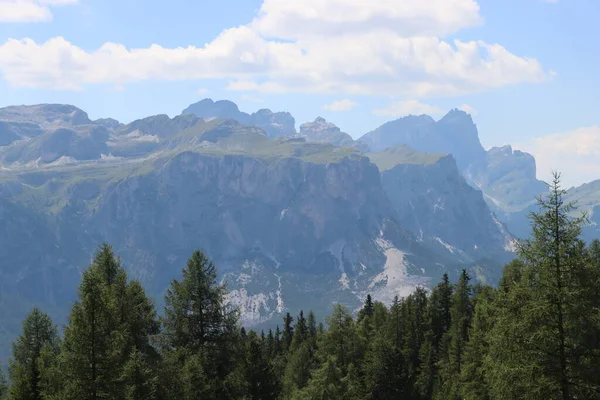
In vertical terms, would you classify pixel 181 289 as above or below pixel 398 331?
above

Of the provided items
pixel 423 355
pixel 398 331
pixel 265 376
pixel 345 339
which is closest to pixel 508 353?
pixel 265 376

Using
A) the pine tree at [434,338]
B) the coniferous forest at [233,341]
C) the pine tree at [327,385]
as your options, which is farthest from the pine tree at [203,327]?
the pine tree at [434,338]

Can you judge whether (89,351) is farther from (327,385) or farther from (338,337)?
(338,337)

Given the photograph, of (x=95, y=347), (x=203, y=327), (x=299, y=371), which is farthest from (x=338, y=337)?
(x=95, y=347)

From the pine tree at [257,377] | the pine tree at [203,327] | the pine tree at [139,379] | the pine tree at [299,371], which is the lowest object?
the pine tree at [299,371]

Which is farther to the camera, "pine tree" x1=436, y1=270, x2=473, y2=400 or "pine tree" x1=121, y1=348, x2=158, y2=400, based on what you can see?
"pine tree" x1=436, y1=270, x2=473, y2=400

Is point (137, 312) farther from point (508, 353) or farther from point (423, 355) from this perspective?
point (423, 355)

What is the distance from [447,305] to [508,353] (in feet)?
232

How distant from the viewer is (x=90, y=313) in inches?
1293

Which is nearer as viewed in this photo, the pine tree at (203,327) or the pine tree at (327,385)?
the pine tree at (203,327)

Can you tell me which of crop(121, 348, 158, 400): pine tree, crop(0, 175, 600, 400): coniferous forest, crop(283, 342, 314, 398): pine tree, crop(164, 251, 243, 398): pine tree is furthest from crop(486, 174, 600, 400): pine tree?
crop(283, 342, 314, 398): pine tree

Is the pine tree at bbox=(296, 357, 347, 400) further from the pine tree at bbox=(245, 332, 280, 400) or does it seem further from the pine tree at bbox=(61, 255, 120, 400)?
the pine tree at bbox=(61, 255, 120, 400)

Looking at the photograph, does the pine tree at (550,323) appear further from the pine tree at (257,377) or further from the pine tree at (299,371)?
the pine tree at (299,371)

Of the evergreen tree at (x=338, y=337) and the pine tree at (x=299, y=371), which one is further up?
the evergreen tree at (x=338, y=337)
